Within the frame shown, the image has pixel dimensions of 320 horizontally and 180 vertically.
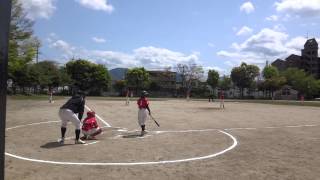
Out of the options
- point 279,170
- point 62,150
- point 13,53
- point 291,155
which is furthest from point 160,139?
point 13,53

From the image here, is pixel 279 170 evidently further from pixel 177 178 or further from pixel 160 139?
pixel 160 139

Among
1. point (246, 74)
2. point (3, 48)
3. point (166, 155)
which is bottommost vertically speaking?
point (166, 155)

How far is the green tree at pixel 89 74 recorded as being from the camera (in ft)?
335

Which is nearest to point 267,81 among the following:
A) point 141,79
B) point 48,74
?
point 141,79

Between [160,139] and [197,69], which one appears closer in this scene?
[160,139]

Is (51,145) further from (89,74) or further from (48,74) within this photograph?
(89,74)

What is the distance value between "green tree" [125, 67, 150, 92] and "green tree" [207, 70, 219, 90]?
17.7m

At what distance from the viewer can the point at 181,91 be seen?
119 metres

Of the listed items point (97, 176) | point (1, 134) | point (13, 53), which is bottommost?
point (97, 176)

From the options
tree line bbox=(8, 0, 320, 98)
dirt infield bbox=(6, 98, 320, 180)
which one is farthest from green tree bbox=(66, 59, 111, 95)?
dirt infield bbox=(6, 98, 320, 180)

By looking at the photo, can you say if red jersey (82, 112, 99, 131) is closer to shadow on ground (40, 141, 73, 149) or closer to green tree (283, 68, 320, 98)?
shadow on ground (40, 141, 73, 149)

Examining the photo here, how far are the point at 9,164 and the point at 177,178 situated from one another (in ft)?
12.1

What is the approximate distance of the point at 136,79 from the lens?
366ft

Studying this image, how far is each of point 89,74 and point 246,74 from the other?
3870 cm
